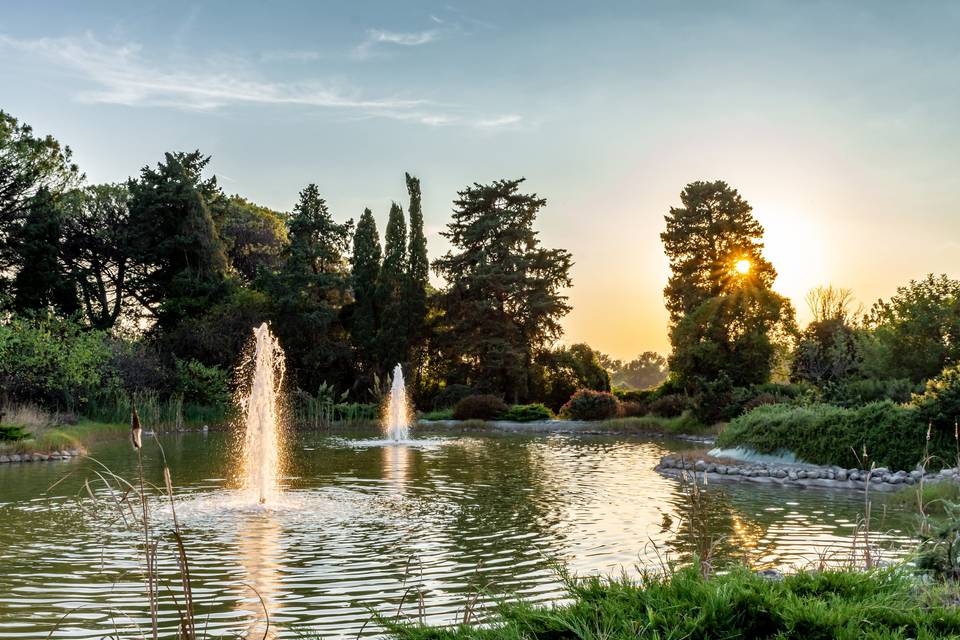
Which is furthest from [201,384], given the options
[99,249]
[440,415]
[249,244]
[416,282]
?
[249,244]

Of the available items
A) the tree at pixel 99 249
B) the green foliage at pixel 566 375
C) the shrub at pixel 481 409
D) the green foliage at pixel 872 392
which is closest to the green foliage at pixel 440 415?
the shrub at pixel 481 409

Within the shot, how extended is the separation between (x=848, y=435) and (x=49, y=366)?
22.7 m

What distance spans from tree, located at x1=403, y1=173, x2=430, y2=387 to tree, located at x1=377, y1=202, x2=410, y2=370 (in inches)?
11.4

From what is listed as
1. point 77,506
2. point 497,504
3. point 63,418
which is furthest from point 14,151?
point 497,504

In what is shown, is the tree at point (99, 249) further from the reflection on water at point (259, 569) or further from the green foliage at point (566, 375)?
the reflection on water at point (259, 569)

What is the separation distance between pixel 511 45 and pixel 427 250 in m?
22.6

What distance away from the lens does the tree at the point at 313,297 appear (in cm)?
3681

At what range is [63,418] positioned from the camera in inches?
936

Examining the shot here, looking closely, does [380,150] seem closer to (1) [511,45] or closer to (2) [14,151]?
(1) [511,45]

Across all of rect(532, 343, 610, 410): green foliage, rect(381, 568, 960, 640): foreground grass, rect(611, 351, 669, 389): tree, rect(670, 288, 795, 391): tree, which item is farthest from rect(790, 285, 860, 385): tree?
rect(611, 351, 669, 389): tree

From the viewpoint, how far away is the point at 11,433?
17.4 metres

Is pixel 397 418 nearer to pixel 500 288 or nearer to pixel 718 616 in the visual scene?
pixel 500 288

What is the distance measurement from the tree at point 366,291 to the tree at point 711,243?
47.6 feet

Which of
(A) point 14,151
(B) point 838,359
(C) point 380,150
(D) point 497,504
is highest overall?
(A) point 14,151
